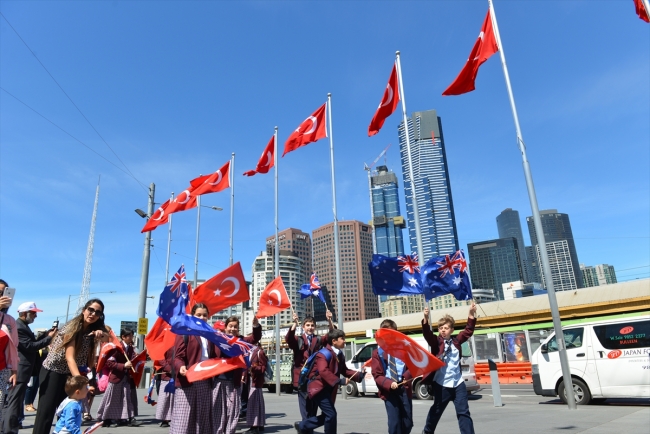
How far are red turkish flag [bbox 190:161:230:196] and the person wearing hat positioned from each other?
1064 cm

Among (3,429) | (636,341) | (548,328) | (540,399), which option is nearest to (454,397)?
(3,429)

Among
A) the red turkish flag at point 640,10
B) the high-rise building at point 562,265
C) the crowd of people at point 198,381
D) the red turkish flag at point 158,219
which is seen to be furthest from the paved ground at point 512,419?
the high-rise building at point 562,265

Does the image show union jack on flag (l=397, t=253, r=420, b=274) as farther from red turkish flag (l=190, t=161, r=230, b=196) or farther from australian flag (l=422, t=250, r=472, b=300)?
red turkish flag (l=190, t=161, r=230, b=196)

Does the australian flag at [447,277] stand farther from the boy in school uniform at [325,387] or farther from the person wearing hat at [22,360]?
the person wearing hat at [22,360]

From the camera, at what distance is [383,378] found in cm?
592

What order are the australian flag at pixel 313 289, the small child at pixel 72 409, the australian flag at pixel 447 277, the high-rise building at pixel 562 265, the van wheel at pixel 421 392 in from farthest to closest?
the high-rise building at pixel 562 265 < the van wheel at pixel 421 392 < the australian flag at pixel 313 289 < the australian flag at pixel 447 277 < the small child at pixel 72 409

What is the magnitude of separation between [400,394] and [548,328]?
20.5 meters

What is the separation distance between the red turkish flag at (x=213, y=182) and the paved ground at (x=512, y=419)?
8.20 m

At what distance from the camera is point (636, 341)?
10445 mm

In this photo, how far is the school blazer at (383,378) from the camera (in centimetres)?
586

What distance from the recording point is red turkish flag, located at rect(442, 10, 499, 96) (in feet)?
41.4

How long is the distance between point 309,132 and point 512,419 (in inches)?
461

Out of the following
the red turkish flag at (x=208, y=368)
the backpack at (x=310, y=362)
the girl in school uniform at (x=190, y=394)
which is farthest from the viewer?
the backpack at (x=310, y=362)

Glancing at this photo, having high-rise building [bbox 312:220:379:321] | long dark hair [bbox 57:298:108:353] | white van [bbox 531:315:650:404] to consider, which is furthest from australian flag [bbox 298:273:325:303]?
high-rise building [bbox 312:220:379:321]
